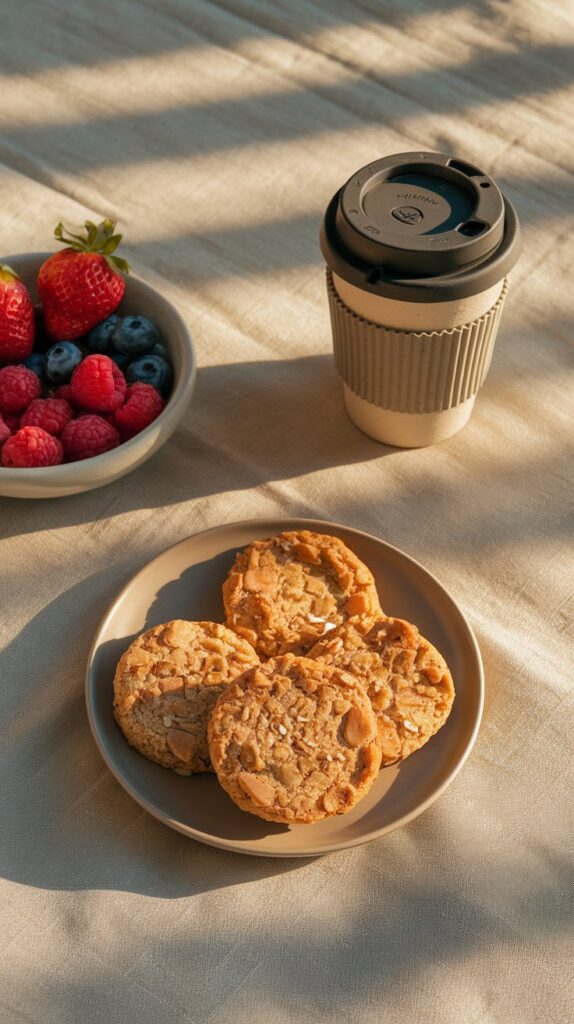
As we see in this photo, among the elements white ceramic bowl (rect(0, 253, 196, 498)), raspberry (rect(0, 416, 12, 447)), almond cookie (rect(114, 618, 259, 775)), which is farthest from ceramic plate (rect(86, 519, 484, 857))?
raspberry (rect(0, 416, 12, 447))

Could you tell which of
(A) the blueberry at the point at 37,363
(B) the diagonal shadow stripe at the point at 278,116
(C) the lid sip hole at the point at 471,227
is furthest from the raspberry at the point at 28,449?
(B) the diagonal shadow stripe at the point at 278,116

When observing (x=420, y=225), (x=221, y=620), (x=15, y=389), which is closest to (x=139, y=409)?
(x=15, y=389)

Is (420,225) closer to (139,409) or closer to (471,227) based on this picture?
(471,227)

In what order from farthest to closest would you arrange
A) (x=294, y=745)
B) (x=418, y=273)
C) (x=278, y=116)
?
(x=278, y=116), (x=418, y=273), (x=294, y=745)

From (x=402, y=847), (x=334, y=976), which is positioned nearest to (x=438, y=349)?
(x=402, y=847)

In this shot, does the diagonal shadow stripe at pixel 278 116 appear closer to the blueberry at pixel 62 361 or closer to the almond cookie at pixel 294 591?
the blueberry at pixel 62 361

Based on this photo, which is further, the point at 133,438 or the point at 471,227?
the point at 133,438
